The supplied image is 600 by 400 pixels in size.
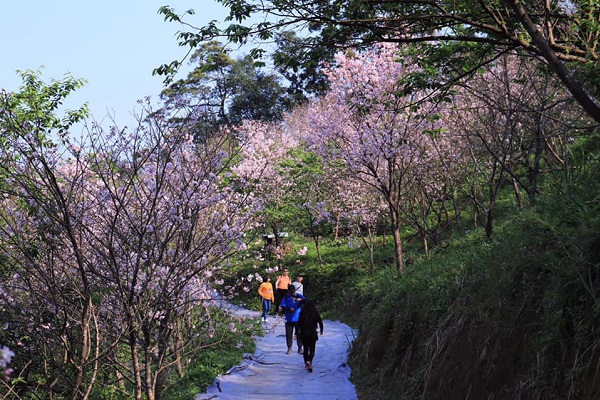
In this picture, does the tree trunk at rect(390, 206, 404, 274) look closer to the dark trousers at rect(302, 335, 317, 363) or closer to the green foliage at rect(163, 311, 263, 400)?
the dark trousers at rect(302, 335, 317, 363)

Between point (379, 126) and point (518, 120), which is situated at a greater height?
point (379, 126)

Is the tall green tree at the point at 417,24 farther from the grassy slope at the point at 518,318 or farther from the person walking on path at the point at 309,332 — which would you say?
the person walking on path at the point at 309,332

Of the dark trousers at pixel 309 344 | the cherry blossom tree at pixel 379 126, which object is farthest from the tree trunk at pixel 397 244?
the dark trousers at pixel 309 344

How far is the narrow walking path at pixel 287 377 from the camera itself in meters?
10.5

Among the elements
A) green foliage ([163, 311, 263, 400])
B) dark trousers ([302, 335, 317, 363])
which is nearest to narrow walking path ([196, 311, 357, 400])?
green foliage ([163, 311, 263, 400])

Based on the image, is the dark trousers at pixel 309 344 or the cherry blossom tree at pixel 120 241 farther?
the dark trousers at pixel 309 344

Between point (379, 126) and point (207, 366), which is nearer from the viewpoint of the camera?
point (207, 366)

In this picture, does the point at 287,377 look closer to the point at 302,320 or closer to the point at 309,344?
the point at 309,344

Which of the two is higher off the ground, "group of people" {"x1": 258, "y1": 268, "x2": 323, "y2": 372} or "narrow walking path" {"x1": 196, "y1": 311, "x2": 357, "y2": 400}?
"group of people" {"x1": 258, "y1": 268, "x2": 323, "y2": 372}

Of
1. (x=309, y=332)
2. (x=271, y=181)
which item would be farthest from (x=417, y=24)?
(x=271, y=181)

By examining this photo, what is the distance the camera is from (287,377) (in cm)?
1203

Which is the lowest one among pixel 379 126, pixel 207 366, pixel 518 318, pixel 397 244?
pixel 207 366

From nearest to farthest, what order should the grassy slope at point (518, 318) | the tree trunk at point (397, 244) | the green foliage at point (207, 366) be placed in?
the grassy slope at point (518, 318) < the green foliage at point (207, 366) < the tree trunk at point (397, 244)

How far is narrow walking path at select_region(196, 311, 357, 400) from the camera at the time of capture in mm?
10484
